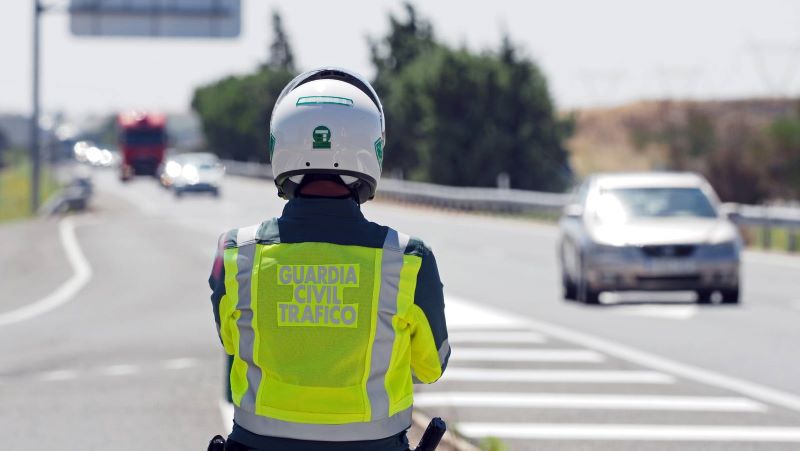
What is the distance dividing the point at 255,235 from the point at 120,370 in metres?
12.0

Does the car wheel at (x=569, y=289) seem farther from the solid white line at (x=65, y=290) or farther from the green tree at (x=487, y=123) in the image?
the green tree at (x=487, y=123)

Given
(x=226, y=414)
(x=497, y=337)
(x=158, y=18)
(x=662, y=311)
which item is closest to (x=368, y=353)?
(x=226, y=414)

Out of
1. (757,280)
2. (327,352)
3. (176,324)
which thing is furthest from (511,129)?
(327,352)

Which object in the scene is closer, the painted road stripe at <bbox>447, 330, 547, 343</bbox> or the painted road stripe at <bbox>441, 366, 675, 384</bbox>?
the painted road stripe at <bbox>441, 366, 675, 384</bbox>

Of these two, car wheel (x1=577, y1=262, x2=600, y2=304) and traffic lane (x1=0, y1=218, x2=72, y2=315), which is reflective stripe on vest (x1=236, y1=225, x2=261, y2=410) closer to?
car wheel (x1=577, y1=262, x2=600, y2=304)

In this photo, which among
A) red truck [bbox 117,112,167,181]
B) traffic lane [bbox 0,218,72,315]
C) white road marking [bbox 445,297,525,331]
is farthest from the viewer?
red truck [bbox 117,112,167,181]

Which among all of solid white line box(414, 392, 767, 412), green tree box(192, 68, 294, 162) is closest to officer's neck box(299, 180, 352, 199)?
green tree box(192, 68, 294, 162)

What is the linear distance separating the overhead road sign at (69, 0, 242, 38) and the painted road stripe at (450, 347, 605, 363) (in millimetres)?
27111

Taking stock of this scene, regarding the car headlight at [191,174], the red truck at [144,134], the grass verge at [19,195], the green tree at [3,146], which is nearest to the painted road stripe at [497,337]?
the car headlight at [191,174]

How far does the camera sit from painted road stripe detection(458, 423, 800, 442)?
36.5 ft

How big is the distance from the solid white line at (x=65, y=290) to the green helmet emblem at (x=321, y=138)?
18.8m

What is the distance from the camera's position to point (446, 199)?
56.1m

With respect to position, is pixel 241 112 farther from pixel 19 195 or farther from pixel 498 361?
pixel 19 195

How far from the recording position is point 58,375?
50.2 ft
